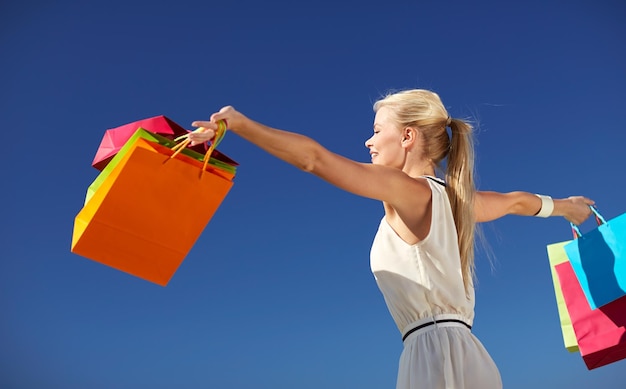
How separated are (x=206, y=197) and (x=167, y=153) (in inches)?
9.0

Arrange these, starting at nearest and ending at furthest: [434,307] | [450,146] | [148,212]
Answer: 1. [148,212]
2. [434,307]
3. [450,146]

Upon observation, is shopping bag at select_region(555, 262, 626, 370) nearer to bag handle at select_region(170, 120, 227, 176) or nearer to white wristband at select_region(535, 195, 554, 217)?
white wristband at select_region(535, 195, 554, 217)

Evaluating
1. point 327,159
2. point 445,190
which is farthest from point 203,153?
point 445,190

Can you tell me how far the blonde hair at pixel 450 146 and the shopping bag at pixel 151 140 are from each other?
1.04 m

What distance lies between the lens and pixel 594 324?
12.3ft

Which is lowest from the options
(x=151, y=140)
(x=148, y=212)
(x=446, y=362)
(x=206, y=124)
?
(x=446, y=362)

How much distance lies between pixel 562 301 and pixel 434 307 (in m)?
1.38

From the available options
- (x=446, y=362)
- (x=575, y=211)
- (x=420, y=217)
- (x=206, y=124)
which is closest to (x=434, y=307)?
(x=446, y=362)

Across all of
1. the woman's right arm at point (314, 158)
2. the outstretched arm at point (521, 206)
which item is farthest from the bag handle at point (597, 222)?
the woman's right arm at point (314, 158)

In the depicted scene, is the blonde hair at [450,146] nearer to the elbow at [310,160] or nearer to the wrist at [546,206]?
the wrist at [546,206]

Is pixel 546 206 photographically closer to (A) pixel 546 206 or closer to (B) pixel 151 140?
(A) pixel 546 206

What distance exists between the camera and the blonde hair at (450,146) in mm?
3178

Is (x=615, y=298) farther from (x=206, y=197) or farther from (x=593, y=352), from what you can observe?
(x=206, y=197)

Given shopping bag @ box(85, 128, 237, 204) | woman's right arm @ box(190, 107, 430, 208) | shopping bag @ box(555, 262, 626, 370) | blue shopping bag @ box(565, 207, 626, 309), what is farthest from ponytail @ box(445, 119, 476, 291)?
shopping bag @ box(85, 128, 237, 204)
